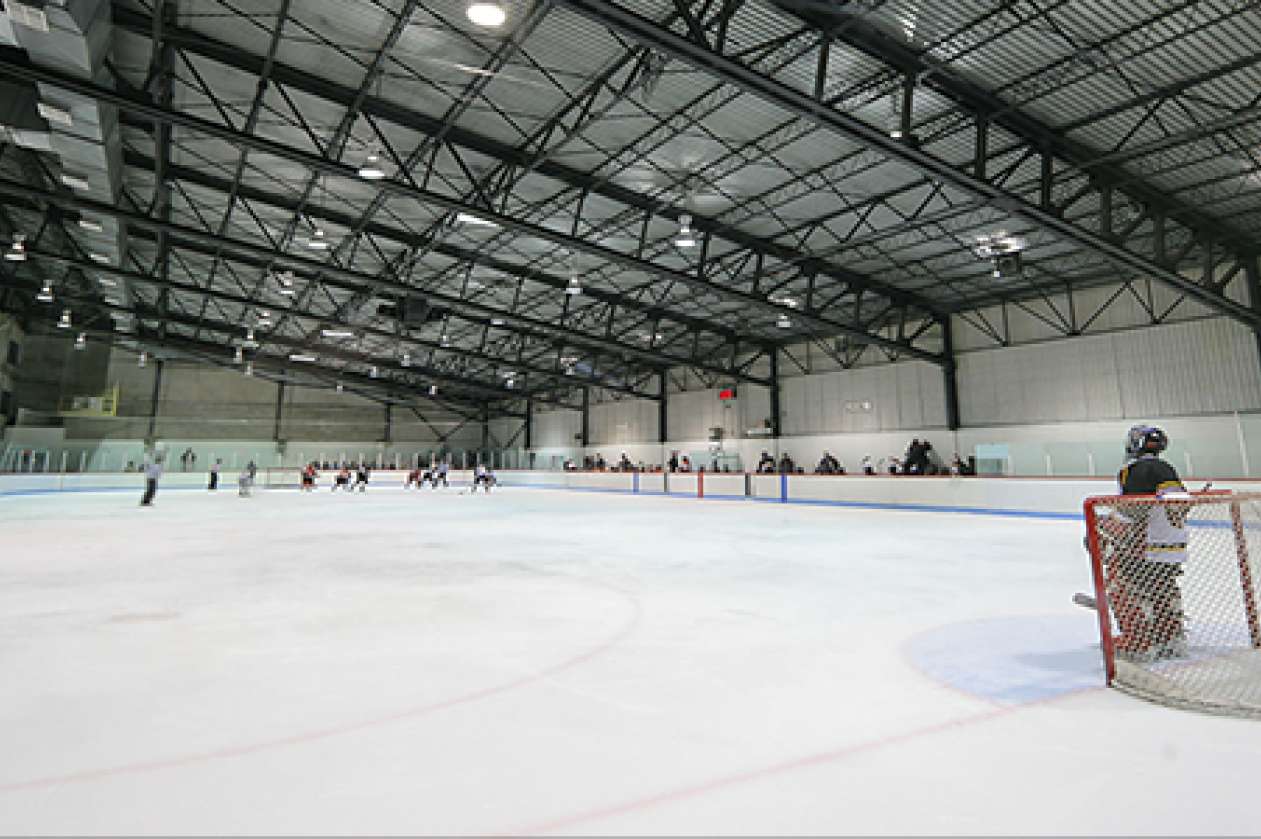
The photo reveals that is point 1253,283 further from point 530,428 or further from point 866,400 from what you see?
point 530,428

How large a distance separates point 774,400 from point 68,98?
2664 cm

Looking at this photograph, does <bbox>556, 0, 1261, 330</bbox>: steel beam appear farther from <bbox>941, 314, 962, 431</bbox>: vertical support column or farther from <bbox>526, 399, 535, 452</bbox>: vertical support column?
<bbox>526, 399, 535, 452</bbox>: vertical support column

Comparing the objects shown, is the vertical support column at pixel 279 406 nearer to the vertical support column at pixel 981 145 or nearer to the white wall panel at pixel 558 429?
the white wall panel at pixel 558 429

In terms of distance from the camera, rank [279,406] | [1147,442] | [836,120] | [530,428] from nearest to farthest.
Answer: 1. [1147,442]
2. [836,120]
3. [279,406]
4. [530,428]

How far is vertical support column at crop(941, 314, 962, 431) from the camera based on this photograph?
2372 cm

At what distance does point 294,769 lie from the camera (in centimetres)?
242

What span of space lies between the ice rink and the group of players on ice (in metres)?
24.2

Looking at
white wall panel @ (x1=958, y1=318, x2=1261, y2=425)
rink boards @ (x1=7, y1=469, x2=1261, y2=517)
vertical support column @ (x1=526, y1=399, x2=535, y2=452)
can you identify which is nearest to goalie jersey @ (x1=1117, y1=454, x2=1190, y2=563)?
rink boards @ (x1=7, y1=469, x2=1261, y2=517)

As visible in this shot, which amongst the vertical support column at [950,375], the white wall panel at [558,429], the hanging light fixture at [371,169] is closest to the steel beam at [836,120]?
the hanging light fixture at [371,169]

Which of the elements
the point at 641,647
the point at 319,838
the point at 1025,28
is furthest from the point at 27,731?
the point at 1025,28

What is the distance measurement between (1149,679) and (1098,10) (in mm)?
10747

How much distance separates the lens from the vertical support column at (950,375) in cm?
2372

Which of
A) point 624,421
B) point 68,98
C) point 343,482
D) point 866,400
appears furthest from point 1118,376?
point 343,482

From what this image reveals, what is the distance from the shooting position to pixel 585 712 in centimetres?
303
